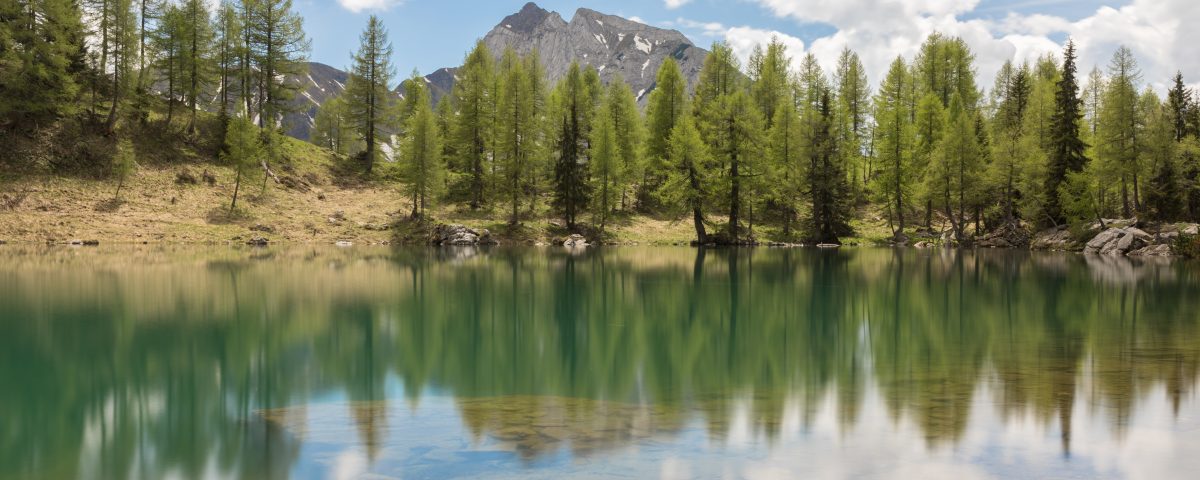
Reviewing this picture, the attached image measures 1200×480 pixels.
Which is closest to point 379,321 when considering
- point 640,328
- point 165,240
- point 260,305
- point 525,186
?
point 260,305

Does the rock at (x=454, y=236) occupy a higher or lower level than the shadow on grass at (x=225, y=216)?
lower

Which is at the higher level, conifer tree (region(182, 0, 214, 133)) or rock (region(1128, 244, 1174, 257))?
conifer tree (region(182, 0, 214, 133))

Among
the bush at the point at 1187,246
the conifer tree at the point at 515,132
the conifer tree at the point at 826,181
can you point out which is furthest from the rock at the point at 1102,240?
the conifer tree at the point at 515,132

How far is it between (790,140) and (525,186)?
80.7 ft

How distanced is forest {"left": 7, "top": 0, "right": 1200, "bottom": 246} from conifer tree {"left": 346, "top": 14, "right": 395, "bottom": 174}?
0.19 meters

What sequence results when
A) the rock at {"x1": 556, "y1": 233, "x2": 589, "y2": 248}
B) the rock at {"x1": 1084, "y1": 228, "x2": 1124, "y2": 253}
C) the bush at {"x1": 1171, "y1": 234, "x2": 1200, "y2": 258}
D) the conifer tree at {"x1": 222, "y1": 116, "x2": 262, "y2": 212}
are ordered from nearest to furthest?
the bush at {"x1": 1171, "y1": 234, "x2": 1200, "y2": 258}
the rock at {"x1": 1084, "y1": 228, "x2": 1124, "y2": 253}
the conifer tree at {"x1": 222, "y1": 116, "x2": 262, "y2": 212}
the rock at {"x1": 556, "y1": 233, "x2": 589, "y2": 248}

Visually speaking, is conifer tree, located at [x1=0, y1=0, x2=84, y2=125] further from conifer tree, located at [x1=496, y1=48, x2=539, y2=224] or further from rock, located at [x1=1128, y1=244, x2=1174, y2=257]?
rock, located at [x1=1128, y1=244, x2=1174, y2=257]

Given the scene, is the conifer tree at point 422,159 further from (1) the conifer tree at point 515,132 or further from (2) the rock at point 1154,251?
(2) the rock at point 1154,251

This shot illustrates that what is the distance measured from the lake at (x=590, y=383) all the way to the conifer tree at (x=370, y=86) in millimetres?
51043

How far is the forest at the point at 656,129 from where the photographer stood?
54.3m

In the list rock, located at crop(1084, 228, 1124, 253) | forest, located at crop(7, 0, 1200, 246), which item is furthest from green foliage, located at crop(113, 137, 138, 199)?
rock, located at crop(1084, 228, 1124, 253)

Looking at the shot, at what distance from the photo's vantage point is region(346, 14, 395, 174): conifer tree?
73625 millimetres

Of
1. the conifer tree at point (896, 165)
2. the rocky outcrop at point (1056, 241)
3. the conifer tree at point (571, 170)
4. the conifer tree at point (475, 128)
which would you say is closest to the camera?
the rocky outcrop at point (1056, 241)

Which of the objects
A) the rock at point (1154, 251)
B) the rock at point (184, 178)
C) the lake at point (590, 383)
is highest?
the rock at point (184, 178)
